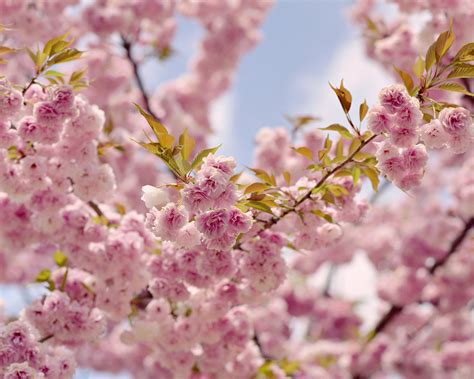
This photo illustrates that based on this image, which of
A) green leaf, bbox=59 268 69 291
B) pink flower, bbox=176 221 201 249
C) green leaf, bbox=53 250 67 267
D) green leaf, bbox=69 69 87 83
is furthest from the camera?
green leaf, bbox=53 250 67 267

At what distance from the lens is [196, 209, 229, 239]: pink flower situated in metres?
2.04

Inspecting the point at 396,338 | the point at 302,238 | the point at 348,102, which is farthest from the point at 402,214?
the point at 348,102

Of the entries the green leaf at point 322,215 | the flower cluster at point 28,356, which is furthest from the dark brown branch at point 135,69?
the flower cluster at point 28,356

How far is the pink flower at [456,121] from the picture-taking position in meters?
2.06

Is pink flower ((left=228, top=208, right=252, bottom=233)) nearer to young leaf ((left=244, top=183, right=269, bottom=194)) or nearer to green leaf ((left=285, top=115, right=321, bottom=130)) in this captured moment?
young leaf ((left=244, top=183, right=269, bottom=194))

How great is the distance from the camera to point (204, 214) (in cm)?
207

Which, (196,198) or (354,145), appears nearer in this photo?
(196,198)

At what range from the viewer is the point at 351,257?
696 centimetres

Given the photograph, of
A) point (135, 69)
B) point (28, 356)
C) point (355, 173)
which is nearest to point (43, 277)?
point (28, 356)

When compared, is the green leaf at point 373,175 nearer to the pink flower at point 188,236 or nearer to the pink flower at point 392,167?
the pink flower at point 392,167

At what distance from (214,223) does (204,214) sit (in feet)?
0.17

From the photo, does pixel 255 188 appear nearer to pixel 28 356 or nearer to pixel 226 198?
pixel 226 198

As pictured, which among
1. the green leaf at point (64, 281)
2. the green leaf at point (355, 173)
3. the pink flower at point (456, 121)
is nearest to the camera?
the pink flower at point (456, 121)

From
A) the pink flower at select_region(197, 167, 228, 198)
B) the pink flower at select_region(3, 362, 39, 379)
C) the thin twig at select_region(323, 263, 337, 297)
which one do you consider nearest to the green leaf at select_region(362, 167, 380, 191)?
the pink flower at select_region(197, 167, 228, 198)
